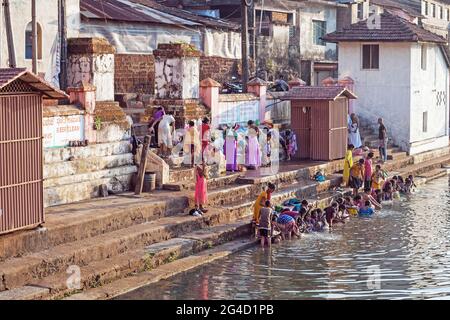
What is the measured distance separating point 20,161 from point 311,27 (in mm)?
28419

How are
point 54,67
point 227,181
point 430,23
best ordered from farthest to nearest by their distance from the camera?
point 430,23, point 54,67, point 227,181

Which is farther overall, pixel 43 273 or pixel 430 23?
pixel 430 23

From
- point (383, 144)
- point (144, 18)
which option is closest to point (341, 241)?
point (383, 144)

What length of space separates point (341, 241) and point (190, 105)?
5.94m

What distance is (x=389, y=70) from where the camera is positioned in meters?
31.0

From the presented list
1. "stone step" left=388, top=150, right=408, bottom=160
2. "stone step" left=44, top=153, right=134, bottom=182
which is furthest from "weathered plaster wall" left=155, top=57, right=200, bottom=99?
"stone step" left=388, top=150, right=408, bottom=160

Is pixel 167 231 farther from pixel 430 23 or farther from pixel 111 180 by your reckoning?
pixel 430 23

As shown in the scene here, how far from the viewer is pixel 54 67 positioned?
2656 cm

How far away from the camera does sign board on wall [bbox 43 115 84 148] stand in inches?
676

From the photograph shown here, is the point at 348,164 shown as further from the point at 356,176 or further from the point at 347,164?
the point at 356,176

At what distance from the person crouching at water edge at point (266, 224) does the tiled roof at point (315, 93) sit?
8755 millimetres

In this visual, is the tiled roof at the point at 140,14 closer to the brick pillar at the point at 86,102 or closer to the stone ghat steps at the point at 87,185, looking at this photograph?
the brick pillar at the point at 86,102

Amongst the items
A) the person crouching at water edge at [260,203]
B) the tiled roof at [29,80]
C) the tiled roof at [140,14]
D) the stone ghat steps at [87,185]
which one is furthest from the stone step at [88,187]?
the tiled roof at [140,14]

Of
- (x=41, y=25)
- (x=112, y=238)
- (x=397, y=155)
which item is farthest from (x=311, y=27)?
(x=112, y=238)
